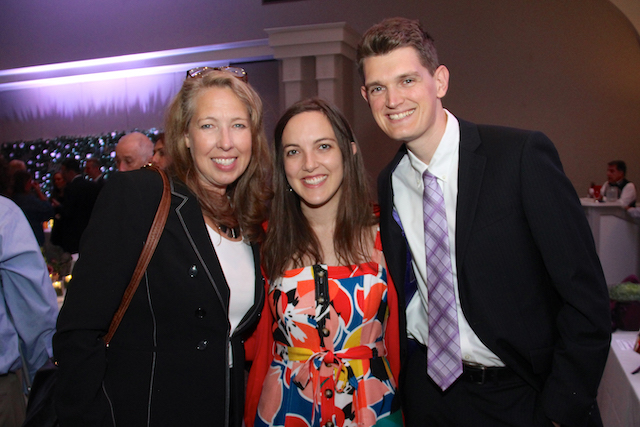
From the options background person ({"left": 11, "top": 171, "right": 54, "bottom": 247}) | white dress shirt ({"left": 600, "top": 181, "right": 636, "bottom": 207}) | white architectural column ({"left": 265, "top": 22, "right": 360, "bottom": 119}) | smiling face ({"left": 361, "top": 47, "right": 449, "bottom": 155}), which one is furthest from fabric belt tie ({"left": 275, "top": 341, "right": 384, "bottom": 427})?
white dress shirt ({"left": 600, "top": 181, "right": 636, "bottom": 207})

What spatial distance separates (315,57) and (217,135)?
5289 millimetres

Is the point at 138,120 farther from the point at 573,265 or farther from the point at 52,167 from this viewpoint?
the point at 573,265

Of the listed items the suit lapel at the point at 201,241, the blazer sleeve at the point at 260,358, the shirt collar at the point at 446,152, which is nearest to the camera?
the suit lapel at the point at 201,241

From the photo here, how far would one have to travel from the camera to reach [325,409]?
67.0 inches

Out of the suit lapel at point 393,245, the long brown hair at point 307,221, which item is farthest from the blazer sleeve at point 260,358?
the suit lapel at point 393,245

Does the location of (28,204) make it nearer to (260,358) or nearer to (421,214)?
(260,358)

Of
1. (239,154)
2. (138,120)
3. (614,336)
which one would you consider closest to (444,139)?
(239,154)

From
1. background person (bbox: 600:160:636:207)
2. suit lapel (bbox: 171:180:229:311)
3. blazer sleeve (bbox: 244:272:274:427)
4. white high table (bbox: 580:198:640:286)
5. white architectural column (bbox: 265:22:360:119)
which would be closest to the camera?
suit lapel (bbox: 171:180:229:311)

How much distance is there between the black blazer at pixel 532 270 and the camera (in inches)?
54.3

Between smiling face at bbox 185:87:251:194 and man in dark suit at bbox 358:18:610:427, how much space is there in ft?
1.60

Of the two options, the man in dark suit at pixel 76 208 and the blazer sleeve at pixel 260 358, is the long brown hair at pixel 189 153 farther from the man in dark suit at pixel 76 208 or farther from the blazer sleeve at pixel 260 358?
the man in dark suit at pixel 76 208

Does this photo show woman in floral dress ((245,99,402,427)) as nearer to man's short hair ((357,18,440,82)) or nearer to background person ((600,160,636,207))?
man's short hair ((357,18,440,82))

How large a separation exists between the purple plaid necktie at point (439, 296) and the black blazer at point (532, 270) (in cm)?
6

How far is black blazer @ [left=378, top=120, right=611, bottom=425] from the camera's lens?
1.38 meters
